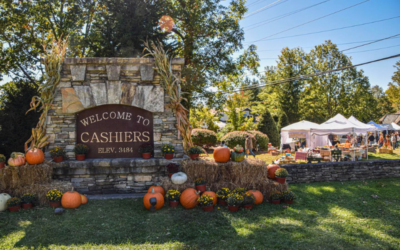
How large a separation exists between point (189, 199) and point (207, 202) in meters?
0.40

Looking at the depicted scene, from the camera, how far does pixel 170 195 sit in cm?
600

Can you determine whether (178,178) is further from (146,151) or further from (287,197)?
(287,197)

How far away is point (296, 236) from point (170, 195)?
8.74ft

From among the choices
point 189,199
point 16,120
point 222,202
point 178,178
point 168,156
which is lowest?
point 222,202

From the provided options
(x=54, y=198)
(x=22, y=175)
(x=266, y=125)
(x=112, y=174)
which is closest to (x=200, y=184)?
(x=112, y=174)

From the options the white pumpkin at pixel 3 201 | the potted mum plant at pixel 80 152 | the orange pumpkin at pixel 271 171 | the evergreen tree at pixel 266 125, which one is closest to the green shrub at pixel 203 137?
the evergreen tree at pixel 266 125

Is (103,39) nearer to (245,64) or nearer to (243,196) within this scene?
(245,64)

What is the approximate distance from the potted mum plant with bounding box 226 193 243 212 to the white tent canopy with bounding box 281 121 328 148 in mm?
10041

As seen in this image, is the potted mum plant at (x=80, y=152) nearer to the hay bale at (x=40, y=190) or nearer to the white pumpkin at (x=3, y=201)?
the hay bale at (x=40, y=190)

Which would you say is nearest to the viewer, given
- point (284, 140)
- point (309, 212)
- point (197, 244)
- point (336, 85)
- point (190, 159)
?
point (197, 244)

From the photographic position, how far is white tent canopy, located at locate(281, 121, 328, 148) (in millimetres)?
15053

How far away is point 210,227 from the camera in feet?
16.1

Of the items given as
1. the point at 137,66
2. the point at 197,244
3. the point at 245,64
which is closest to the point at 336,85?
the point at 245,64

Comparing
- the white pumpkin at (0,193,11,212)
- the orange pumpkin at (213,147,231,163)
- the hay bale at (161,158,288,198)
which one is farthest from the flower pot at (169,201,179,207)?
the white pumpkin at (0,193,11,212)
